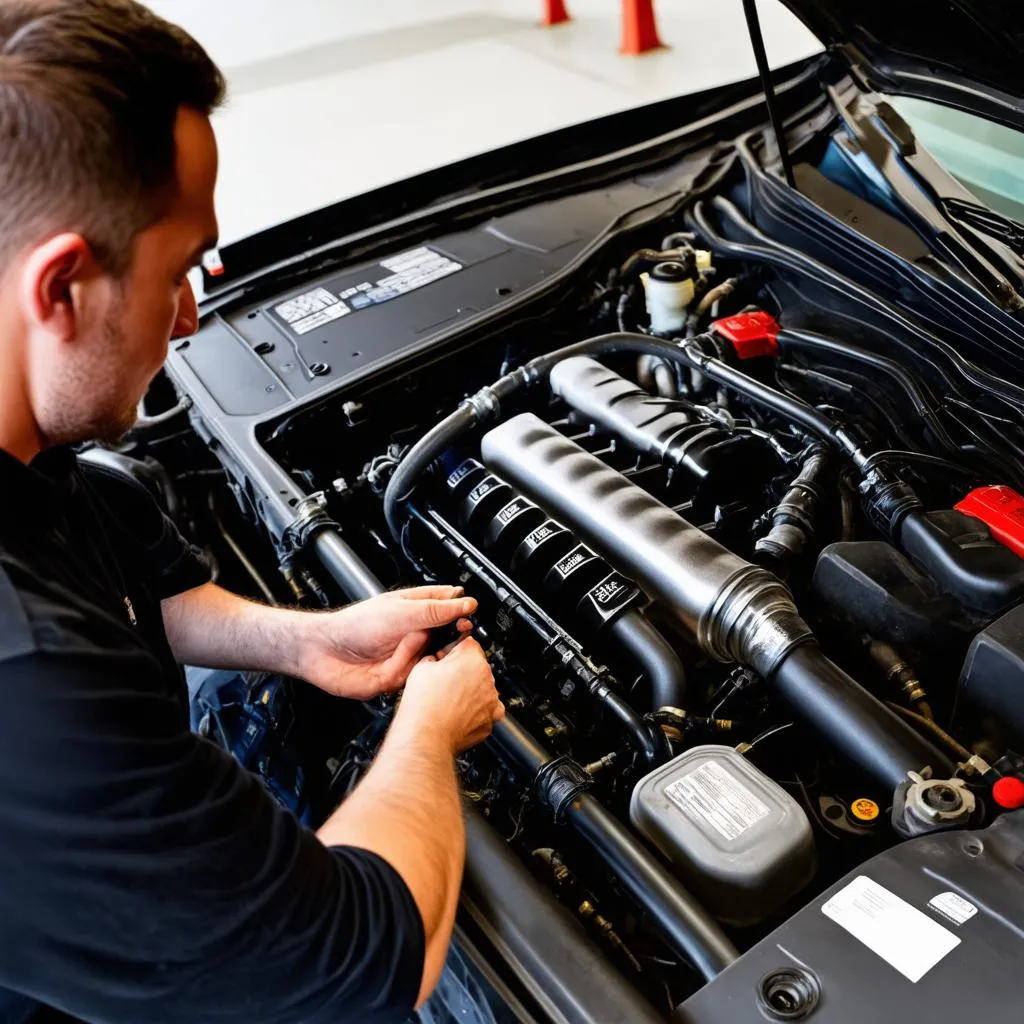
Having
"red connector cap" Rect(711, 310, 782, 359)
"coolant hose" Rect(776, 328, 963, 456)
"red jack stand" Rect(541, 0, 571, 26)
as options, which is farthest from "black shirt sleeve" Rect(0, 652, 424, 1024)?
"red jack stand" Rect(541, 0, 571, 26)

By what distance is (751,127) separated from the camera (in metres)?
2.48

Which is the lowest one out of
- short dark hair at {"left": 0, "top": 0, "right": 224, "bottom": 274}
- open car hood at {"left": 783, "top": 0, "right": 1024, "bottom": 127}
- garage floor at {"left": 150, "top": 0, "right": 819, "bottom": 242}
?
garage floor at {"left": 150, "top": 0, "right": 819, "bottom": 242}

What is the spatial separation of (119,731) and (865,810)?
79 cm

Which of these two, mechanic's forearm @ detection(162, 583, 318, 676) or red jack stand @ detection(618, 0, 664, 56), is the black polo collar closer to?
mechanic's forearm @ detection(162, 583, 318, 676)

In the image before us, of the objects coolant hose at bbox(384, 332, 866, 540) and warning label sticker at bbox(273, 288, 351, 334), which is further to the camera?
warning label sticker at bbox(273, 288, 351, 334)

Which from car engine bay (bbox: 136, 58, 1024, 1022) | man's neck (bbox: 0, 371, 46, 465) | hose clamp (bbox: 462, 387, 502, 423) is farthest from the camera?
hose clamp (bbox: 462, 387, 502, 423)

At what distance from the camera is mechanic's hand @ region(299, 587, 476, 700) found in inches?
49.9

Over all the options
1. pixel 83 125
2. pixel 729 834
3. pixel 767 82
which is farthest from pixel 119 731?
pixel 767 82

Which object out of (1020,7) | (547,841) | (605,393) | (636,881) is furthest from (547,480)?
(1020,7)

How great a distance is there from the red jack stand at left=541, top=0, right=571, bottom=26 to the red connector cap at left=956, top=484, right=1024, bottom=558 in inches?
247

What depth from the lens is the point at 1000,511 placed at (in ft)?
4.16

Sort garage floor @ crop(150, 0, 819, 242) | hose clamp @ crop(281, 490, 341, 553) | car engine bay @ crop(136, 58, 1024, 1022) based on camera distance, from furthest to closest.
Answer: garage floor @ crop(150, 0, 819, 242)
hose clamp @ crop(281, 490, 341, 553)
car engine bay @ crop(136, 58, 1024, 1022)

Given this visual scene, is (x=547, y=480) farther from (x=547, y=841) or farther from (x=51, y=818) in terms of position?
(x=51, y=818)

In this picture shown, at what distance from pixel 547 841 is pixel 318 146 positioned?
4868 mm
